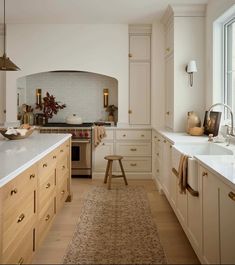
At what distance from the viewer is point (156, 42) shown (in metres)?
5.54

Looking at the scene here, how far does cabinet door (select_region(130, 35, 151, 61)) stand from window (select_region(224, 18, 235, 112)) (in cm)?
169

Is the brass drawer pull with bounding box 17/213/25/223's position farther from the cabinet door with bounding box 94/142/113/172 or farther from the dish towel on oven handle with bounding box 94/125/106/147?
the cabinet door with bounding box 94/142/113/172

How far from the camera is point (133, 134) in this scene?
563 cm

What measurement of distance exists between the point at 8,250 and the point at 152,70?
14.2 ft

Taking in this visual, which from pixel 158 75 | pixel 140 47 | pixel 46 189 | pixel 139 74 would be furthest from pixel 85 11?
pixel 46 189

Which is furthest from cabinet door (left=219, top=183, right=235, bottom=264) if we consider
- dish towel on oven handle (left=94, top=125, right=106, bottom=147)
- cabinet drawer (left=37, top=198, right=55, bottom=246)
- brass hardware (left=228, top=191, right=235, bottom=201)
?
dish towel on oven handle (left=94, top=125, right=106, bottom=147)

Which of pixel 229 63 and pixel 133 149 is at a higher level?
pixel 229 63

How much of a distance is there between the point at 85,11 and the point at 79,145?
2.13 meters

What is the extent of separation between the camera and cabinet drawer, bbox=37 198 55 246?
8.70 feet

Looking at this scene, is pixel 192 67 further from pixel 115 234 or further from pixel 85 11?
pixel 115 234

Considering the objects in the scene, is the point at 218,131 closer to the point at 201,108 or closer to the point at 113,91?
the point at 201,108

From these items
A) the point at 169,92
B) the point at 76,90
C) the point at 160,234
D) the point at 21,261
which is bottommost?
the point at 160,234

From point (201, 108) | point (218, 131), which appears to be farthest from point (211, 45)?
point (218, 131)

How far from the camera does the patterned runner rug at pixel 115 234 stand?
2700mm
